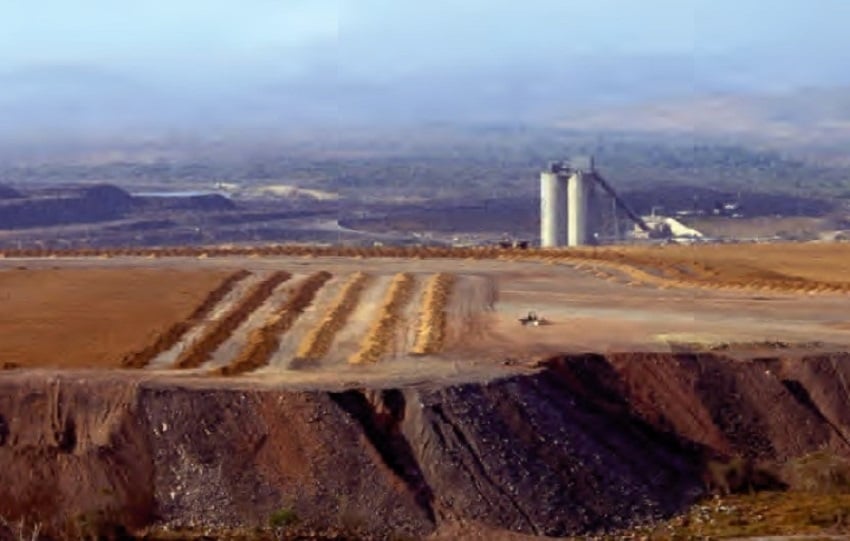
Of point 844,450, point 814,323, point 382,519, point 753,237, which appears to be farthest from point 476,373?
point 753,237

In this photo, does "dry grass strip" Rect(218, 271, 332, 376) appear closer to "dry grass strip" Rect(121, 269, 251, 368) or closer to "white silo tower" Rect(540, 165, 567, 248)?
"dry grass strip" Rect(121, 269, 251, 368)

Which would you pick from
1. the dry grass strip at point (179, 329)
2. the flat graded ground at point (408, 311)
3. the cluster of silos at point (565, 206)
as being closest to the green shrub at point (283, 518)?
the flat graded ground at point (408, 311)

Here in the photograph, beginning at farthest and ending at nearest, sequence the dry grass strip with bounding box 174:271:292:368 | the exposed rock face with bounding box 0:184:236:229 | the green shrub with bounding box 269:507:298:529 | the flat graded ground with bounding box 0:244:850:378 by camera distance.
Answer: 1. the exposed rock face with bounding box 0:184:236:229
2. the flat graded ground with bounding box 0:244:850:378
3. the dry grass strip with bounding box 174:271:292:368
4. the green shrub with bounding box 269:507:298:529

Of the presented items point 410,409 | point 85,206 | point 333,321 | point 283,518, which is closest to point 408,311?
point 333,321

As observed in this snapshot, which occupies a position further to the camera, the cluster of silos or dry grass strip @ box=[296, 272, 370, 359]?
the cluster of silos

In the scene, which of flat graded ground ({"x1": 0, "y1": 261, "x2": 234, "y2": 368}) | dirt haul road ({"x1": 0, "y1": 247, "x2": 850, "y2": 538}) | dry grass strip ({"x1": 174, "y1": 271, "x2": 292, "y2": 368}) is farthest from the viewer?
flat graded ground ({"x1": 0, "y1": 261, "x2": 234, "y2": 368})

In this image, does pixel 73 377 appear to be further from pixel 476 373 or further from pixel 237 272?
pixel 237 272

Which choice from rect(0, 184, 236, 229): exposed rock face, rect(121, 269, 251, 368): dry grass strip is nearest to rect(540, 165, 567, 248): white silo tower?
rect(0, 184, 236, 229): exposed rock face
